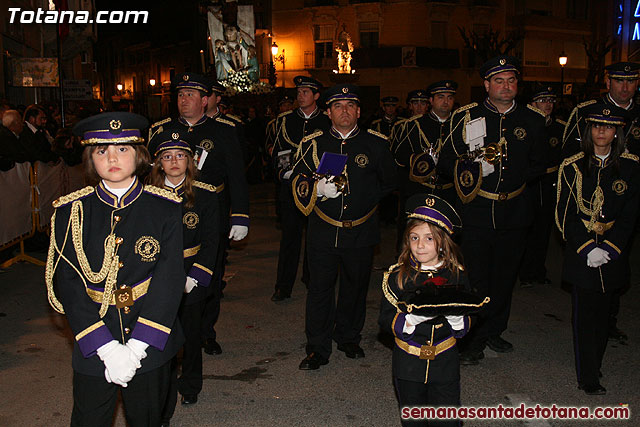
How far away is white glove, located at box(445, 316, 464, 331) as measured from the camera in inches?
146

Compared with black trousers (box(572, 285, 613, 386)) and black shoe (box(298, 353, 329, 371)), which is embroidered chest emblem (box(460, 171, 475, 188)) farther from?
black shoe (box(298, 353, 329, 371))

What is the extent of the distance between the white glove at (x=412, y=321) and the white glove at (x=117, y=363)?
151 cm

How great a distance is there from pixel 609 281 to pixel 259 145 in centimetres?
1674

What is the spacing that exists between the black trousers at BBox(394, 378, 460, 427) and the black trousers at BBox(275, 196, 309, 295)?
411cm

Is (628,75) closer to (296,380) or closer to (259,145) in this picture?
(296,380)

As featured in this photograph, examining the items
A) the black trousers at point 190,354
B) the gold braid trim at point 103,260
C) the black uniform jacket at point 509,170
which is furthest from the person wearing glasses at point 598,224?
the gold braid trim at point 103,260

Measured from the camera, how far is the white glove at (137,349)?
3156 mm

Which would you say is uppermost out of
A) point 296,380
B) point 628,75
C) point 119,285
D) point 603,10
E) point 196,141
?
point 603,10

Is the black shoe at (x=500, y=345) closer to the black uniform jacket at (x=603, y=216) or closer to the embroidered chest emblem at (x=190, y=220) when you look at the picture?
the black uniform jacket at (x=603, y=216)

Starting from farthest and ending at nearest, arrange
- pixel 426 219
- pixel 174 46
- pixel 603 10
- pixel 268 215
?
pixel 174 46 → pixel 603 10 → pixel 268 215 → pixel 426 219

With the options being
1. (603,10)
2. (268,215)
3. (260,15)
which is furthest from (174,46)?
(268,215)

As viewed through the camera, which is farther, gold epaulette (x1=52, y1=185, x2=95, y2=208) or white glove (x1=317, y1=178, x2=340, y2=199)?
white glove (x1=317, y1=178, x2=340, y2=199)

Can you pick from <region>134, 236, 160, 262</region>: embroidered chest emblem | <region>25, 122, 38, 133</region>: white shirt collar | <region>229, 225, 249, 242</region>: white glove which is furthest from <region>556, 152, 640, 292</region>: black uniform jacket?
<region>25, 122, 38, 133</region>: white shirt collar

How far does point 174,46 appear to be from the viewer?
6625cm
